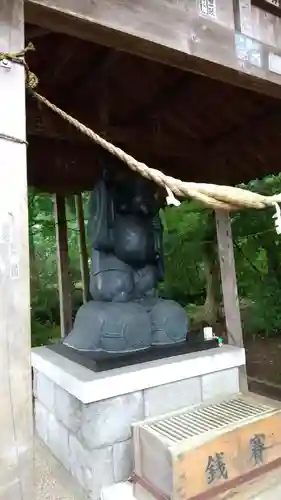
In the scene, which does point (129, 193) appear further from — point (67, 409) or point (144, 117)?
point (67, 409)

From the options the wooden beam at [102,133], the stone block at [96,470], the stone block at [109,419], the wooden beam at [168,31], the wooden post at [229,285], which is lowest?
the stone block at [96,470]

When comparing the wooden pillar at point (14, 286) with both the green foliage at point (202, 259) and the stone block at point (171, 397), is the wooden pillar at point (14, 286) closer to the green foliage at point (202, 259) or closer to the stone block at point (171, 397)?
the stone block at point (171, 397)

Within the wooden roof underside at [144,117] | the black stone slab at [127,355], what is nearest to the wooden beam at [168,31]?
the wooden roof underside at [144,117]

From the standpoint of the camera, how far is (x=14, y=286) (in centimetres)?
108

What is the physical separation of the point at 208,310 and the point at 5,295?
20.2 feet

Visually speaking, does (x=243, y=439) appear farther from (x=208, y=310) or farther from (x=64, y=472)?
(x=208, y=310)

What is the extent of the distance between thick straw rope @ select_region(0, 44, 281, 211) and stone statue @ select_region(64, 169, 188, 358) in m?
1.36

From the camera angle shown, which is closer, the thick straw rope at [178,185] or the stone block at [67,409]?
the thick straw rope at [178,185]

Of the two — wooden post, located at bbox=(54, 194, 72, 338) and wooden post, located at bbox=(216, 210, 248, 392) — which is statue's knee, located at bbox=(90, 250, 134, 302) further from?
wooden post, located at bbox=(54, 194, 72, 338)

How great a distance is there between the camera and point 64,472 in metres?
2.37

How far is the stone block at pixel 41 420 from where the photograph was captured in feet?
8.86

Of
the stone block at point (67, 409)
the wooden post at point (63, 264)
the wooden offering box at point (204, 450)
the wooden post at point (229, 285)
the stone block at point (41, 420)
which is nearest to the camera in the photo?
the wooden offering box at point (204, 450)

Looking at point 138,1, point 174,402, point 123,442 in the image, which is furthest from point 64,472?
point 138,1

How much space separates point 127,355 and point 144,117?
6.53 feet
